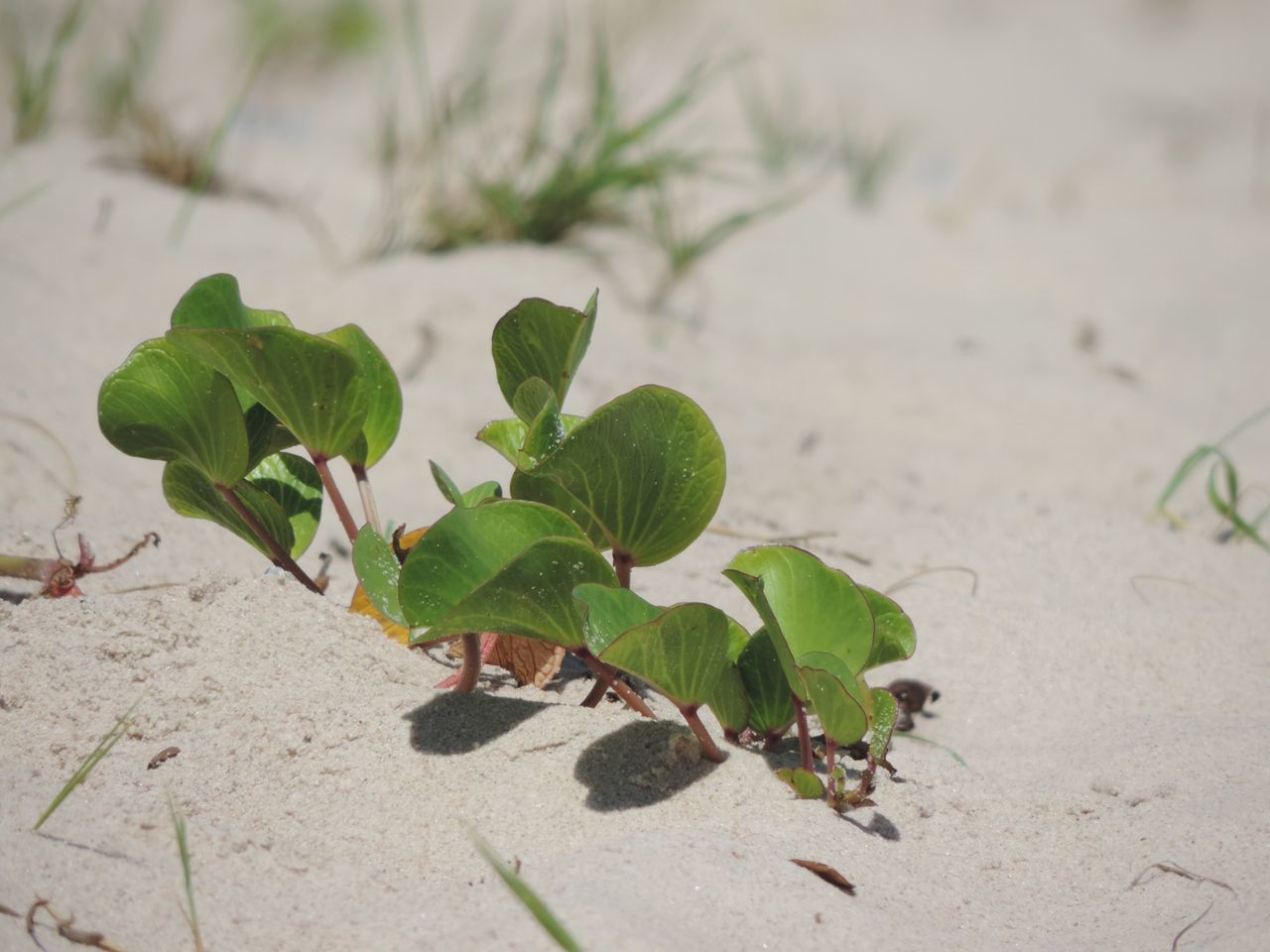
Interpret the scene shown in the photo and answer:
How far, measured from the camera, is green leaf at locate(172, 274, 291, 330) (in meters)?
1.13

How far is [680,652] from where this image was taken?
996 millimetres

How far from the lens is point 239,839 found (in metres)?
0.96

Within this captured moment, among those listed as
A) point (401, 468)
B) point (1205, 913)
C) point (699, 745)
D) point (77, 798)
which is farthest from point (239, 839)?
point (401, 468)

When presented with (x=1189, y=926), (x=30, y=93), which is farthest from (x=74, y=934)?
(x=30, y=93)

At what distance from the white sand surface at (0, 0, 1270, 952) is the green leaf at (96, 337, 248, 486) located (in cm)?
15

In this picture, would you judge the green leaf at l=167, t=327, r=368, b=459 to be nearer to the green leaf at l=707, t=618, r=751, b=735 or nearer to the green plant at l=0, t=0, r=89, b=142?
the green leaf at l=707, t=618, r=751, b=735

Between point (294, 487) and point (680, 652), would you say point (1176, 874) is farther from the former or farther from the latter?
point (294, 487)

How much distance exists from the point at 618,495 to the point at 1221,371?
2.25 m

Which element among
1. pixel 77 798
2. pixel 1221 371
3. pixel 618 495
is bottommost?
pixel 1221 371

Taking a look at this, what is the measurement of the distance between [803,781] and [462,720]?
319 millimetres

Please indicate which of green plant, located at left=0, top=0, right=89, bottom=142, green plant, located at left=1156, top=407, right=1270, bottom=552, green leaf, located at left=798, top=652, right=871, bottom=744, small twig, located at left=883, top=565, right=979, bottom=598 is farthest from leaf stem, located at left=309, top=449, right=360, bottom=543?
green plant, located at left=0, top=0, right=89, bottom=142

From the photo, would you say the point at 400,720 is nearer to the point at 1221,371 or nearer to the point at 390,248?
the point at 390,248

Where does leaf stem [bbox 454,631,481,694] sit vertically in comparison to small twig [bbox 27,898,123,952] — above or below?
above

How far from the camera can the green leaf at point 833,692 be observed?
1005 mm
